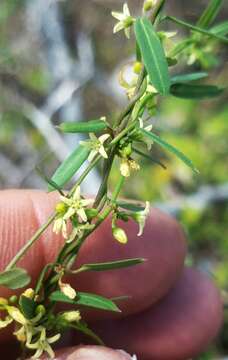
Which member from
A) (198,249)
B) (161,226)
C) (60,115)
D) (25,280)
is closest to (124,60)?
(60,115)

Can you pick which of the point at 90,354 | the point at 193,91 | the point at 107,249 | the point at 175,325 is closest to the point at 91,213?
the point at 193,91

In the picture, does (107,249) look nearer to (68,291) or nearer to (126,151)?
(68,291)

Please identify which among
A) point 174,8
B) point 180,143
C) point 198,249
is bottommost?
point 198,249

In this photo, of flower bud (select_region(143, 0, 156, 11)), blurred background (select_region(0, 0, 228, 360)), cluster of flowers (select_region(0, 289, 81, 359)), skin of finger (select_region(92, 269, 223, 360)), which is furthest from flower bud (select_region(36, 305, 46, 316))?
blurred background (select_region(0, 0, 228, 360))

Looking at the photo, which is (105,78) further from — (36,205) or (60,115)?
(36,205)

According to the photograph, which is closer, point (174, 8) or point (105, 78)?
point (105, 78)
